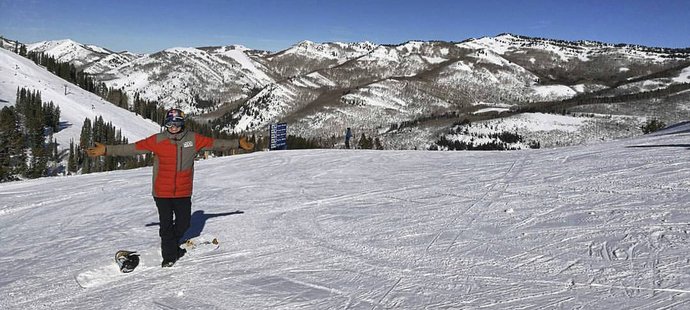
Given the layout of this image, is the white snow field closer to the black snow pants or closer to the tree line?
the black snow pants

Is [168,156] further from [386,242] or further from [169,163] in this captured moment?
[386,242]

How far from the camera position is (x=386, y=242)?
8070mm

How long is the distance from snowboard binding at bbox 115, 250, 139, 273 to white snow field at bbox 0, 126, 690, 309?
0.42 feet

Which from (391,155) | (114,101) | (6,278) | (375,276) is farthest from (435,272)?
(114,101)

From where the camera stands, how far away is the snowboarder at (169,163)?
682cm

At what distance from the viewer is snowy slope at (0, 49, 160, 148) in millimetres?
114838

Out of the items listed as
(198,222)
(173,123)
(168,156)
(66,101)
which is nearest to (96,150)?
(168,156)

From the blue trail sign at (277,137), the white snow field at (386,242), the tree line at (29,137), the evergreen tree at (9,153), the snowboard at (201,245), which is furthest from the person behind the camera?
the tree line at (29,137)

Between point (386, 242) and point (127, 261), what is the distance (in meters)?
4.17

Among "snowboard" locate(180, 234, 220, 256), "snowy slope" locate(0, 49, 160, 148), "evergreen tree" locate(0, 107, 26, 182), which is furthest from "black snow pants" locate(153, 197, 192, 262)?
"snowy slope" locate(0, 49, 160, 148)

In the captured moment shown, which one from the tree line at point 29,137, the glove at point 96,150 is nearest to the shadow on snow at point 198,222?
the glove at point 96,150

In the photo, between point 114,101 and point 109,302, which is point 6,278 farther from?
point 114,101

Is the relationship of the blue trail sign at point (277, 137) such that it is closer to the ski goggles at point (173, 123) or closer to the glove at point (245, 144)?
the glove at point (245, 144)

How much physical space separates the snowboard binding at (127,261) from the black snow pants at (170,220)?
16.0 inches
